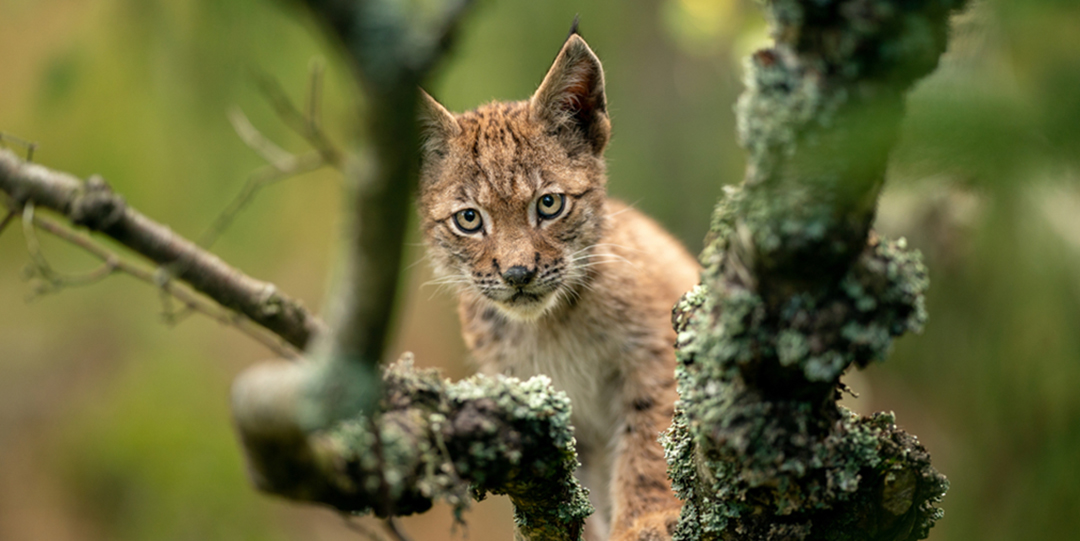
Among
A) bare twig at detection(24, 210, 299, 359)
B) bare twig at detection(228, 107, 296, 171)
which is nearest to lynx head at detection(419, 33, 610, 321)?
bare twig at detection(228, 107, 296, 171)

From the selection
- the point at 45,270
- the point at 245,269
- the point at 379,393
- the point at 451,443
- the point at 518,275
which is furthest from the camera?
the point at 245,269

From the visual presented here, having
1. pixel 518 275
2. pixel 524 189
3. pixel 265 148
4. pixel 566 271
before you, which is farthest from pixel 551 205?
pixel 265 148

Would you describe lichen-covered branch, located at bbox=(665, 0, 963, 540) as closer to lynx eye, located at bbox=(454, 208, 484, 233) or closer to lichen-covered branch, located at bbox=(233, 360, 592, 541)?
lichen-covered branch, located at bbox=(233, 360, 592, 541)

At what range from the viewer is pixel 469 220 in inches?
120

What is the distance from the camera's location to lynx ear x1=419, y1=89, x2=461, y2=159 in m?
3.10

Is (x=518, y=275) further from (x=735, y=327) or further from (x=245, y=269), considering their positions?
(x=245, y=269)

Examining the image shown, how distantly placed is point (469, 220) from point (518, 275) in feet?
1.47

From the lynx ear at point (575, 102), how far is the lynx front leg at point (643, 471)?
1.12 metres

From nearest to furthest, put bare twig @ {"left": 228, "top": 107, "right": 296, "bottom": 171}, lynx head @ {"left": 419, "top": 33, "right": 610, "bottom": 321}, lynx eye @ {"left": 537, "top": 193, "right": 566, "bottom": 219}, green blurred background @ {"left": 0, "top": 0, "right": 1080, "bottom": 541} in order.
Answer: bare twig @ {"left": 228, "top": 107, "right": 296, "bottom": 171}, lynx head @ {"left": 419, "top": 33, "right": 610, "bottom": 321}, lynx eye @ {"left": 537, "top": 193, "right": 566, "bottom": 219}, green blurred background @ {"left": 0, "top": 0, "right": 1080, "bottom": 541}

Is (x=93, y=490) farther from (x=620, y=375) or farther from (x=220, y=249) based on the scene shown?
(x=620, y=375)

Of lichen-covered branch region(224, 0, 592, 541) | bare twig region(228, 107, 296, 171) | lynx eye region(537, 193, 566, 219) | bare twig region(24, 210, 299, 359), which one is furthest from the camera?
lynx eye region(537, 193, 566, 219)

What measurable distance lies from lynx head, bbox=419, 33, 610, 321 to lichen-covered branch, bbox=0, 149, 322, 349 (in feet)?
3.97

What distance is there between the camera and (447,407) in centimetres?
147

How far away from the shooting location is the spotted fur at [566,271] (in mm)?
2898
